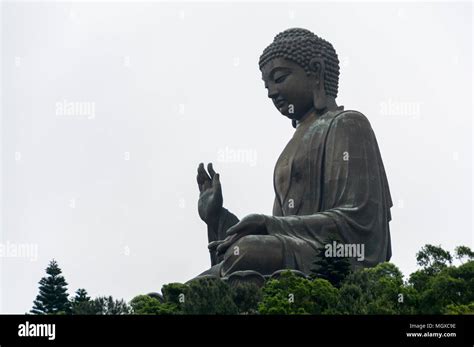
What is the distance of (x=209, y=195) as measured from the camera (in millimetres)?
28188

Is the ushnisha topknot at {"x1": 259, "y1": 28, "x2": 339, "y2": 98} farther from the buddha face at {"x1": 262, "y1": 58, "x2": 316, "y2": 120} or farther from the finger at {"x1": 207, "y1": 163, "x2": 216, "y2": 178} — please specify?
the finger at {"x1": 207, "y1": 163, "x2": 216, "y2": 178}

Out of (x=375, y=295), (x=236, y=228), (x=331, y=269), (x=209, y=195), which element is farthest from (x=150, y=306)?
(x=209, y=195)

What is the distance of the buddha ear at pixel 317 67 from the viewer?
94.7 ft

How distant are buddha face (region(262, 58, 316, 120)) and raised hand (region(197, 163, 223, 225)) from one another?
1.55 m

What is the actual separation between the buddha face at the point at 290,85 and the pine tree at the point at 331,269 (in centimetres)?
300

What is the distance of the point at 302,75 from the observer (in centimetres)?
2889

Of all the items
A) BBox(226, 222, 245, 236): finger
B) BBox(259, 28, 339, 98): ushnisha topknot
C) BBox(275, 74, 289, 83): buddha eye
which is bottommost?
BBox(226, 222, 245, 236): finger

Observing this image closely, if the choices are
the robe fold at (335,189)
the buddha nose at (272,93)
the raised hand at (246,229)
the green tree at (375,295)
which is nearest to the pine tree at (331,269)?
the green tree at (375,295)

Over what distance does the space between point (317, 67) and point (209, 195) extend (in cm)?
241

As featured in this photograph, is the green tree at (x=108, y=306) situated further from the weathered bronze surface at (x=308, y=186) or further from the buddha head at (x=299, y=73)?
the buddha head at (x=299, y=73)

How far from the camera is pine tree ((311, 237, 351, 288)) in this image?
2591 centimetres

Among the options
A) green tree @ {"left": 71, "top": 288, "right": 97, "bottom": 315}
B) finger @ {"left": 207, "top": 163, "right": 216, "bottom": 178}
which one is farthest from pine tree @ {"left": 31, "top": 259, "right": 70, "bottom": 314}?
finger @ {"left": 207, "top": 163, "right": 216, "bottom": 178}
